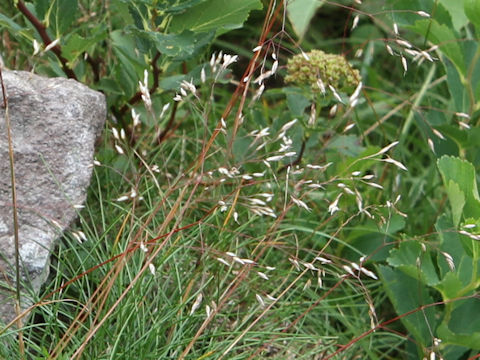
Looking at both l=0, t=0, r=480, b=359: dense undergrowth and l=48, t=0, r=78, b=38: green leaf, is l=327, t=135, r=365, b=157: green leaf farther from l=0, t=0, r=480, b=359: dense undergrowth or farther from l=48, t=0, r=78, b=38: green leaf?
l=48, t=0, r=78, b=38: green leaf

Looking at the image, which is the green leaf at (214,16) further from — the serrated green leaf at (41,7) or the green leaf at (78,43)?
the serrated green leaf at (41,7)

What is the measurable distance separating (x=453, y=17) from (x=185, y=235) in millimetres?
1315

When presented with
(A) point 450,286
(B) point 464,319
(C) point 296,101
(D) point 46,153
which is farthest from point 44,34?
(B) point 464,319

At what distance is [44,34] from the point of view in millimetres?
2254

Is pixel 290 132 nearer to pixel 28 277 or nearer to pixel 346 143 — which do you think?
pixel 346 143

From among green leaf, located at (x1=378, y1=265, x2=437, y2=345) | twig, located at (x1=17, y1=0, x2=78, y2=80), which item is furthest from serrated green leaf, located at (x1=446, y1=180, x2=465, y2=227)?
twig, located at (x1=17, y1=0, x2=78, y2=80)

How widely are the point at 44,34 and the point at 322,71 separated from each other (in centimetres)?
83

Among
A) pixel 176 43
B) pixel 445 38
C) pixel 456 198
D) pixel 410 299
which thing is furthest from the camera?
pixel 445 38

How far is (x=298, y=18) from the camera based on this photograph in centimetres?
283

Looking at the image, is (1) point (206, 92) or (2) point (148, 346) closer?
(2) point (148, 346)

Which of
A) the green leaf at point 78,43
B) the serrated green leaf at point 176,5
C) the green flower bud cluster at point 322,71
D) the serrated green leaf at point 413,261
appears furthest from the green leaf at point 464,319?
the green leaf at point 78,43

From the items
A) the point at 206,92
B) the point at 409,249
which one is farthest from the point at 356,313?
the point at 206,92

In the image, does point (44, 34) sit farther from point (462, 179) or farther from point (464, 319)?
point (464, 319)

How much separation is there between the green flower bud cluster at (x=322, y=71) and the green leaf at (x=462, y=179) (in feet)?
1.29
